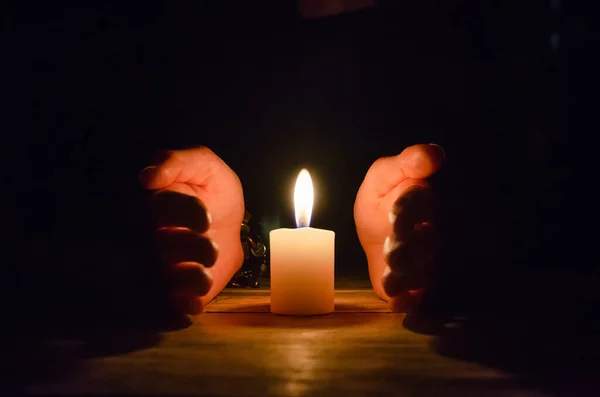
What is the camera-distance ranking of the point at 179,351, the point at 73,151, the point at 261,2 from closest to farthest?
the point at 179,351 → the point at 261,2 → the point at 73,151

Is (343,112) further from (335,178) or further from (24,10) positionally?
(24,10)

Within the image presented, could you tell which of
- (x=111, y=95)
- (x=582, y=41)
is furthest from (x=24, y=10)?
(x=582, y=41)

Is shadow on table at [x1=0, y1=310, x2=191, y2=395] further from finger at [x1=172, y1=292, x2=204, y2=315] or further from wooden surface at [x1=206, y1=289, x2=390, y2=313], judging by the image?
wooden surface at [x1=206, y1=289, x2=390, y2=313]

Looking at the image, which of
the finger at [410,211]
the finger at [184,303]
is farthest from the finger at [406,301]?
the finger at [184,303]

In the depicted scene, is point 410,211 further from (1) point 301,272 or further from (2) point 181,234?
(2) point 181,234

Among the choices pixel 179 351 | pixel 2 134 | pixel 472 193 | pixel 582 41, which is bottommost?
pixel 179 351

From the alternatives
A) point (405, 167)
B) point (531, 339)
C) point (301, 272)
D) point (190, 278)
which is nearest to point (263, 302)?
point (301, 272)

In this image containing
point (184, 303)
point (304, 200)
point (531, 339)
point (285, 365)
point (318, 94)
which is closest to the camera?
point (285, 365)
